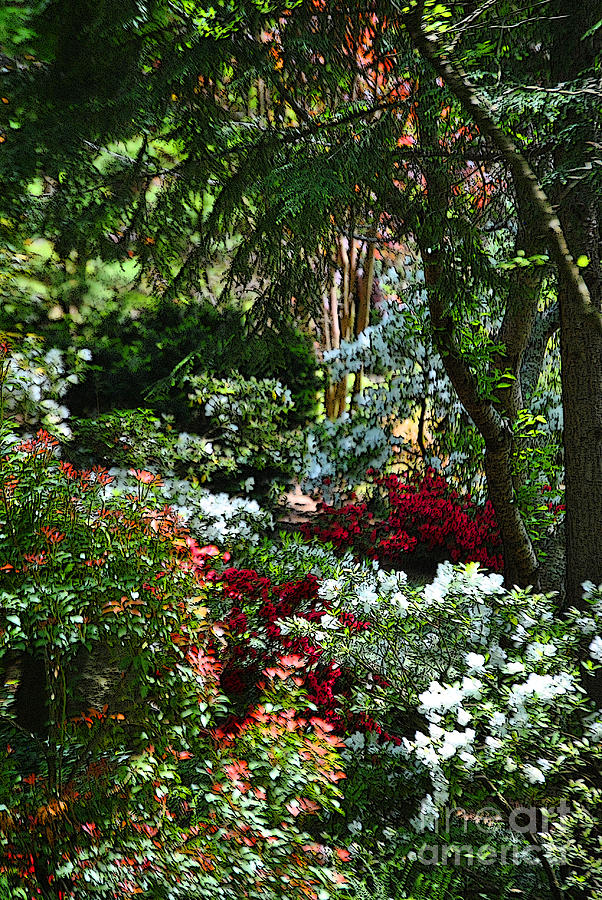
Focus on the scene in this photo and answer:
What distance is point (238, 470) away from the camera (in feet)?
15.0

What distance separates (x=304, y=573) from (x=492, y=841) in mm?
1351

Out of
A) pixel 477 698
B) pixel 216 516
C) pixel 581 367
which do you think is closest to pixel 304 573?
pixel 216 516

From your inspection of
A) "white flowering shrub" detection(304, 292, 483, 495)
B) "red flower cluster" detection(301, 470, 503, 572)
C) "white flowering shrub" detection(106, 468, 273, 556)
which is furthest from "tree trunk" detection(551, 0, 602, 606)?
"white flowering shrub" detection(304, 292, 483, 495)

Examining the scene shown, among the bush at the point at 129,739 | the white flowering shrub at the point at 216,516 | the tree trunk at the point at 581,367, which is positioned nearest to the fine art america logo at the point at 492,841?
the bush at the point at 129,739

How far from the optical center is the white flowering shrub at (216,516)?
3.23 metres

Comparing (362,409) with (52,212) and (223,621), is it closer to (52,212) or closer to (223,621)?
(223,621)

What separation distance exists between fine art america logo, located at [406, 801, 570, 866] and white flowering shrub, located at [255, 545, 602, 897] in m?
0.01

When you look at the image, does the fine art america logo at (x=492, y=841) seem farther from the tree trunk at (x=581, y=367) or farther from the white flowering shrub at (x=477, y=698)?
the tree trunk at (x=581, y=367)

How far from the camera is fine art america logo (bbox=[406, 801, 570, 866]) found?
1718 mm

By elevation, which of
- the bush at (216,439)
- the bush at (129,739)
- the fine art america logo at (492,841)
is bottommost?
the fine art america logo at (492,841)

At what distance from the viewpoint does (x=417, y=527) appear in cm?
396

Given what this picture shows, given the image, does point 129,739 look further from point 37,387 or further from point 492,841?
point 37,387

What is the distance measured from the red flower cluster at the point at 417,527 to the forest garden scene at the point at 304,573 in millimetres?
627

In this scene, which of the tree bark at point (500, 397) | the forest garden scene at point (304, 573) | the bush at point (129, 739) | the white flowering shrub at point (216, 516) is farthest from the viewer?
the white flowering shrub at point (216, 516)
